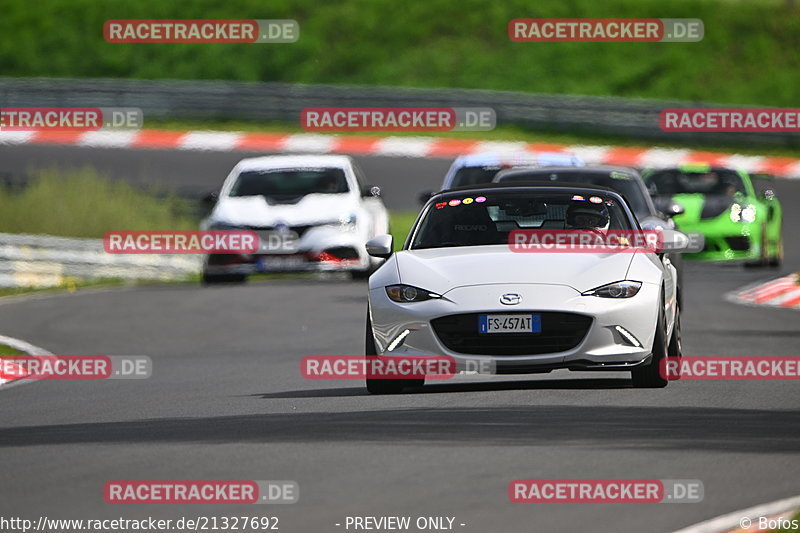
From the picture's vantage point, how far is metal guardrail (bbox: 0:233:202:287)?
2372cm

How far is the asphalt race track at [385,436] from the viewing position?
26.3 ft

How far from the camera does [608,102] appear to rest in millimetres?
36188

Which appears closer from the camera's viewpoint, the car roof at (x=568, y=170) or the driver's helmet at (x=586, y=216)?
the driver's helmet at (x=586, y=216)

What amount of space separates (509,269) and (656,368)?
1.13 metres

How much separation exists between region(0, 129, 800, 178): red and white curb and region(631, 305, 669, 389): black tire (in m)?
21.5

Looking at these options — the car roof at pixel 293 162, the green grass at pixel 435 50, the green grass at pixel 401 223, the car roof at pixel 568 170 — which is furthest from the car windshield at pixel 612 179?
the green grass at pixel 435 50

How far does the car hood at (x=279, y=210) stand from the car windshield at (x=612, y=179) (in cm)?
436

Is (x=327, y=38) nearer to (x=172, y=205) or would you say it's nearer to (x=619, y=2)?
(x=619, y=2)

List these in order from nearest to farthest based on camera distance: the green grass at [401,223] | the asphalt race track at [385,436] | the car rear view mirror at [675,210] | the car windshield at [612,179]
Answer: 1. the asphalt race track at [385,436]
2. the car rear view mirror at [675,210]
3. the car windshield at [612,179]
4. the green grass at [401,223]

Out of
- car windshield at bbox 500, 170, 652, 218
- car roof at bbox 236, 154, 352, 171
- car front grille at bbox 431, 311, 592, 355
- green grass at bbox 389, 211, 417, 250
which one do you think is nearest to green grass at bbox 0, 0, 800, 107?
green grass at bbox 389, 211, 417, 250

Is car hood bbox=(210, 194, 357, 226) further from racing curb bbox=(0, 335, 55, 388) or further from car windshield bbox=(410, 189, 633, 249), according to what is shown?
car windshield bbox=(410, 189, 633, 249)

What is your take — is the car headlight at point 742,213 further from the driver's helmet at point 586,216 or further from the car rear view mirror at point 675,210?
the driver's helmet at point 586,216

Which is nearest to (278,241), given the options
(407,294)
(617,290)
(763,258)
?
(763,258)

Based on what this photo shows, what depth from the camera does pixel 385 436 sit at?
9.95 m
